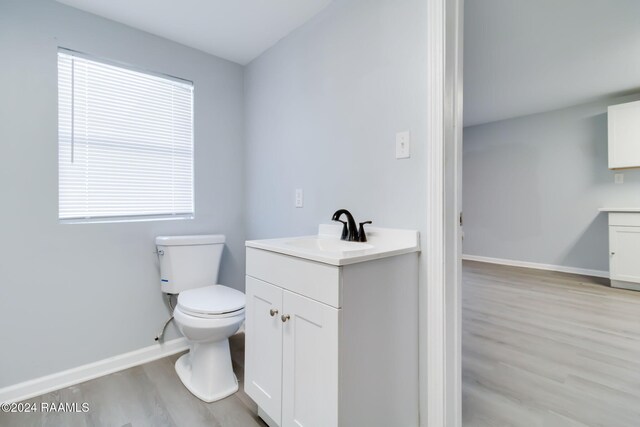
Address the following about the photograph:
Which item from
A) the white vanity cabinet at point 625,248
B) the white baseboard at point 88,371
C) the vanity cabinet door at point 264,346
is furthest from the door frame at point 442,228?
the white vanity cabinet at point 625,248

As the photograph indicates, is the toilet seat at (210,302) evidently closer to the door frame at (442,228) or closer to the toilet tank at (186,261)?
the toilet tank at (186,261)

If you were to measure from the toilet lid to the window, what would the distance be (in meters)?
0.62

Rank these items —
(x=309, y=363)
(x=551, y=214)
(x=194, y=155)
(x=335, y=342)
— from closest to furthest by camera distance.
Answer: (x=335, y=342) → (x=309, y=363) → (x=194, y=155) → (x=551, y=214)

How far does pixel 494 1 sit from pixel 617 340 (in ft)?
8.12

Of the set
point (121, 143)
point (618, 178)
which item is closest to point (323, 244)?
point (121, 143)

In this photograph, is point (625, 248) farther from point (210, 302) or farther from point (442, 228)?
point (210, 302)

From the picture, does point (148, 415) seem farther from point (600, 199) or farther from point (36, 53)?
point (600, 199)

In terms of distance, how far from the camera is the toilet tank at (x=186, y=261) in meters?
1.83

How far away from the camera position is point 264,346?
1.23 meters

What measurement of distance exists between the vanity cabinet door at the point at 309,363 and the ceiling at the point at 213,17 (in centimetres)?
161

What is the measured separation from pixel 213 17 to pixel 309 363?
1.97 meters

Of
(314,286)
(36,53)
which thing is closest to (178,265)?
(314,286)

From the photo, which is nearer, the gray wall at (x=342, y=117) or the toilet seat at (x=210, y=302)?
the gray wall at (x=342, y=117)

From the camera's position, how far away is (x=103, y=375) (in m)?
1.69
